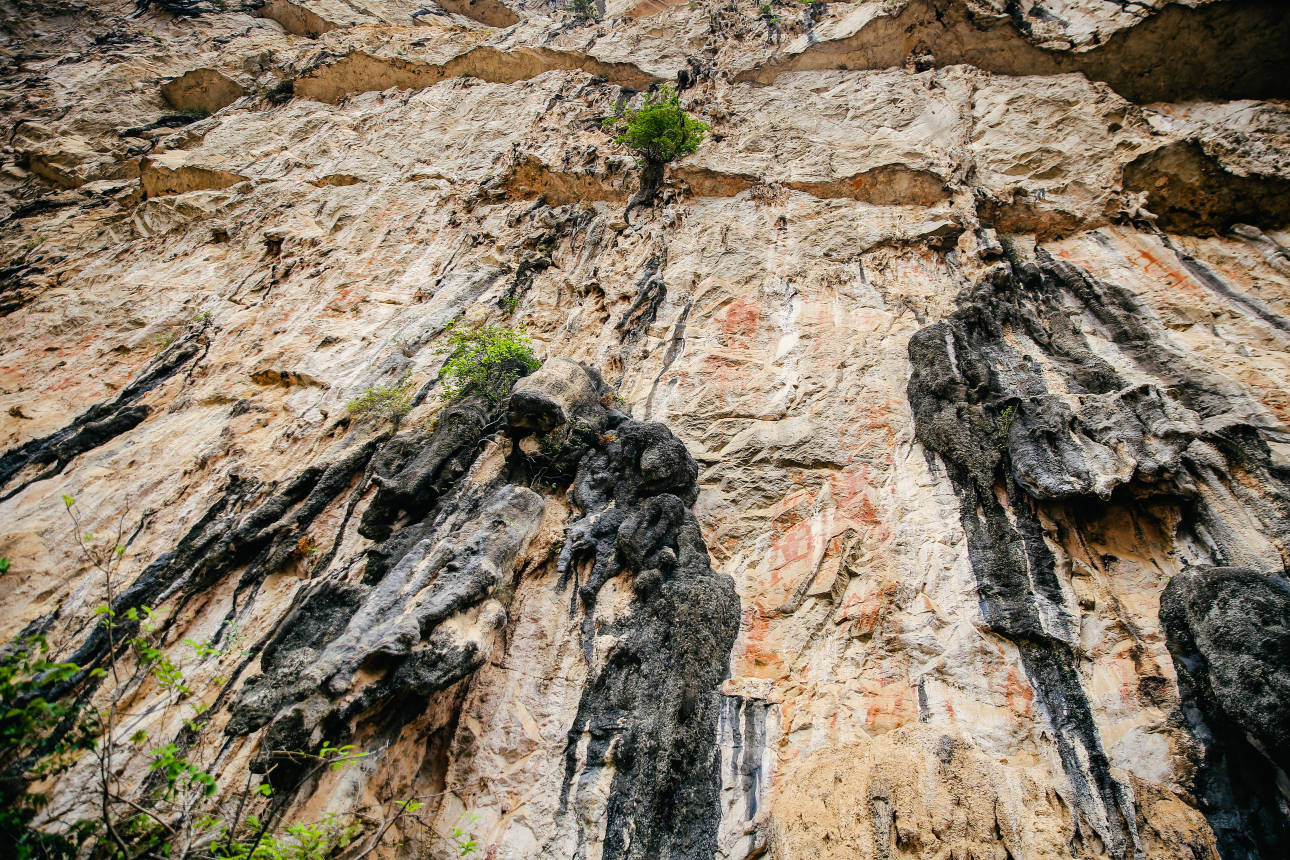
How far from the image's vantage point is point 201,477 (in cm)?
836

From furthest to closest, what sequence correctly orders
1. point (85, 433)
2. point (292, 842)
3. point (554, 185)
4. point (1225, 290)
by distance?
→ point (554, 185), point (85, 433), point (1225, 290), point (292, 842)

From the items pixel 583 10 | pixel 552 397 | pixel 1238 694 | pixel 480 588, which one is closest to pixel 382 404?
pixel 552 397

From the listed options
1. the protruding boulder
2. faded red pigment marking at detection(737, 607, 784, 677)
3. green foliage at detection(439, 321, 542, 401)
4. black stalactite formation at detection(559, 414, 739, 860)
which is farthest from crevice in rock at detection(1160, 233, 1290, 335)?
green foliage at detection(439, 321, 542, 401)

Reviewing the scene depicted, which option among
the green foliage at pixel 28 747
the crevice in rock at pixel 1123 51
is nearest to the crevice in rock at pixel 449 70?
the crevice in rock at pixel 1123 51

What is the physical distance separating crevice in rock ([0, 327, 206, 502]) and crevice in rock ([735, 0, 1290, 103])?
A: 15633 mm

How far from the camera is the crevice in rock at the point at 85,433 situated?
28.0 ft

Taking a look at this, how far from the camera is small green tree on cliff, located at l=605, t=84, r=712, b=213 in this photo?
1338 cm

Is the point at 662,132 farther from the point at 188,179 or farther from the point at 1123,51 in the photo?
the point at 188,179

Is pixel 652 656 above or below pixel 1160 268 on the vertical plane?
below

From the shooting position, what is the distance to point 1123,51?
41.0 feet

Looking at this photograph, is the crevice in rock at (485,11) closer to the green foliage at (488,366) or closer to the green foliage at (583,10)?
the green foliage at (583,10)

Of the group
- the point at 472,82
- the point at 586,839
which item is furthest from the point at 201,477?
the point at 472,82

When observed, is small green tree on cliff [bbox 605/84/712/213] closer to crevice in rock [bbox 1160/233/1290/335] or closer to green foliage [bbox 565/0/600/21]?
green foliage [bbox 565/0/600/21]

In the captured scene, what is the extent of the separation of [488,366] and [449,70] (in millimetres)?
13473
